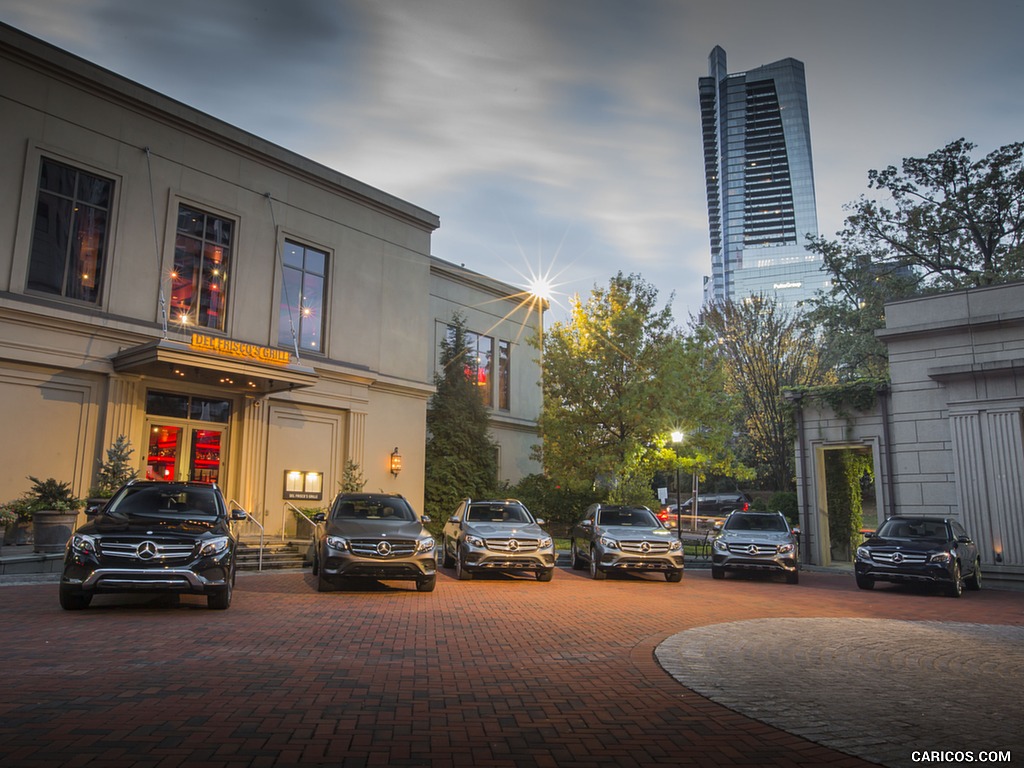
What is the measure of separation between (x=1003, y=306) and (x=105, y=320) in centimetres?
2155

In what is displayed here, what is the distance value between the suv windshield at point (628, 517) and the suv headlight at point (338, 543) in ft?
21.3

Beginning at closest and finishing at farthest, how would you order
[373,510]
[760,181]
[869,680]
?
[869,680], [373,510], [760,181]

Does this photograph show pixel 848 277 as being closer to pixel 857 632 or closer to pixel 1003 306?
pixel 1003 306

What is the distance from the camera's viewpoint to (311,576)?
1517 centimetres

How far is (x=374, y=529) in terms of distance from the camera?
12531 mm

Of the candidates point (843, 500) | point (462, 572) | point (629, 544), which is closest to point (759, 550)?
Answer: point (629, 544)

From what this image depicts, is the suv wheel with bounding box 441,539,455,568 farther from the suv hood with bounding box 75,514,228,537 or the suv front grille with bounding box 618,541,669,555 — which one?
the suv hood with bounding box 75,514,228,537

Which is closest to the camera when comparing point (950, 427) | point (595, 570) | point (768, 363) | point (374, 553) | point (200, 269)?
point (374, 553)

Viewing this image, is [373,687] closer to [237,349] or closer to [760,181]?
[237,349]

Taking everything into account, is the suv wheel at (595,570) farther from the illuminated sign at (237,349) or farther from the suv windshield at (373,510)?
the illuminated sign at (237,349)

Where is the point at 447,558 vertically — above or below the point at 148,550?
below

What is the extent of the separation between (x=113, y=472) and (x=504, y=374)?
61.4 ft

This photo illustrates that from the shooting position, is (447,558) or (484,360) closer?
(447,558)

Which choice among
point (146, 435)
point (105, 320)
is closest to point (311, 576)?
point (146, 435)
